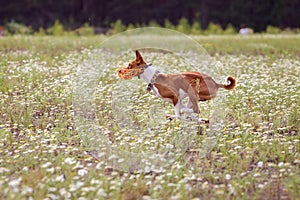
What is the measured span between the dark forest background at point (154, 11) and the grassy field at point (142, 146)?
2198 centimetres

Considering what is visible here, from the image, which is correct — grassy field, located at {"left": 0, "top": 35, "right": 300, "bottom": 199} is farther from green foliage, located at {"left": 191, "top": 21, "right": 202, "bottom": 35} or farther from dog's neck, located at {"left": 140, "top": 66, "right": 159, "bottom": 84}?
green foliage, located at {"left": 191, "top": 21, "right": 202, "bottom": 35}

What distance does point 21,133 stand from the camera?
20.8 feet

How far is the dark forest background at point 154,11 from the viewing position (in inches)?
1241

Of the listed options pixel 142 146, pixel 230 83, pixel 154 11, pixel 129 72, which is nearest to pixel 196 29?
pixel 154 11

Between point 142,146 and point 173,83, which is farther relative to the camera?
point 173,83

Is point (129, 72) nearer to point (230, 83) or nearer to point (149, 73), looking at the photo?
point (149, 73)

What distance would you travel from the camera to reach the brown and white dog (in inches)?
246

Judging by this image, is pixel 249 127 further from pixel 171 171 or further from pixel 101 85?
pixel 101 85

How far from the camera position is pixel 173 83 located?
6289 millimetres

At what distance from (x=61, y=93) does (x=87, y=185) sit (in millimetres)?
3980

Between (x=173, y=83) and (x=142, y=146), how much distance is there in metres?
0.99

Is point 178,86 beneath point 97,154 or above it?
above

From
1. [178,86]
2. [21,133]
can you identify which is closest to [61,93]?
[21,133]

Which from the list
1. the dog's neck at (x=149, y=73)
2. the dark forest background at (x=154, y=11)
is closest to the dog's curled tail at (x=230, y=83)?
the dog's neck at (x=149, y=73)
